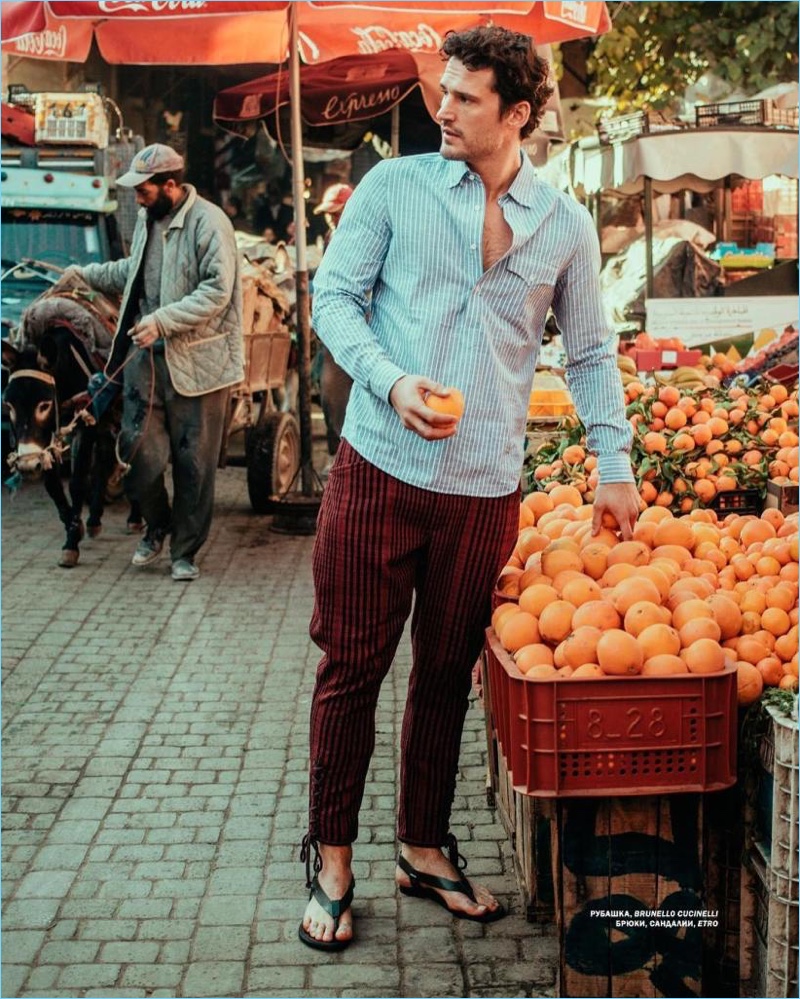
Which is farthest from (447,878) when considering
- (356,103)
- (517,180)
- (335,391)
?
(356,103)

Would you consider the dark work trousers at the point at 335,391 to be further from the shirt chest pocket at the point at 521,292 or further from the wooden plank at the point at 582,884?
the wooden plank at the point at 582,884

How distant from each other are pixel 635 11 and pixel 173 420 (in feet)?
41.5

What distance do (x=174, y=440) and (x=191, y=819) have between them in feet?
12.5

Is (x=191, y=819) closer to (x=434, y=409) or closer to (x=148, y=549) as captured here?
(x=434, y=409)

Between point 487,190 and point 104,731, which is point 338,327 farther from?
point 104,731

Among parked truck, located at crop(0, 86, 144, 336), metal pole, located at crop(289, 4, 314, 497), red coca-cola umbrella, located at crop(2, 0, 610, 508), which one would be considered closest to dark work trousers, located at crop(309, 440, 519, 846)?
metal pole, located at crop(289, 4, 314, 497)

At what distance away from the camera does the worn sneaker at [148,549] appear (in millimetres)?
8289

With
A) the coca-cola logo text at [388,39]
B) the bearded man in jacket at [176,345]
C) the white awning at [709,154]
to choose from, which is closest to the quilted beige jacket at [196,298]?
the bearded man in jacket at [176,345]

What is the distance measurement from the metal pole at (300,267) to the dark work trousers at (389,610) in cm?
531

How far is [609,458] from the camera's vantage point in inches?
149

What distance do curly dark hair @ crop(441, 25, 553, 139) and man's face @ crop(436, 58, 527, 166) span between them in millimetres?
20

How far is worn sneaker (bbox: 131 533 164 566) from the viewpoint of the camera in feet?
27.2

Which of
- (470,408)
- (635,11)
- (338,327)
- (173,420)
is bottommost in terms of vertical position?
(173,420)

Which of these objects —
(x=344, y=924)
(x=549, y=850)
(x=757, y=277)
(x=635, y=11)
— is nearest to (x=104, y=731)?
(x=344, y=924)
